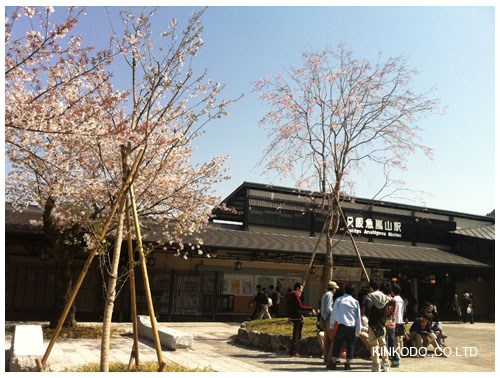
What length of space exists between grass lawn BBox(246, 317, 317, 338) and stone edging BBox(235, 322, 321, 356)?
207 mm

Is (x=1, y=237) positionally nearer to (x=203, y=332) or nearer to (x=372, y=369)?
(x=372, y=369)

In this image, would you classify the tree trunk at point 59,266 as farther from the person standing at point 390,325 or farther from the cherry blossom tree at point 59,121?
the person standing at point 390,325

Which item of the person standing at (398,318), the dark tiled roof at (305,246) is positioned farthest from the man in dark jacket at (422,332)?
the dark tiled roof at (305,246)

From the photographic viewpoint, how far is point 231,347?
37.7 ft

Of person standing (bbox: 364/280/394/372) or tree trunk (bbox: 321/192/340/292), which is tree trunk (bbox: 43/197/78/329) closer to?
tree trunk (bbox: 321/192/340/292)

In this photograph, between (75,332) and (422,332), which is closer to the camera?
(422,332)

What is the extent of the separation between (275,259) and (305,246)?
5.88 feet

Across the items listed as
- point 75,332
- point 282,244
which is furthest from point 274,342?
point 282,244

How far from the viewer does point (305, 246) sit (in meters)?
21.7

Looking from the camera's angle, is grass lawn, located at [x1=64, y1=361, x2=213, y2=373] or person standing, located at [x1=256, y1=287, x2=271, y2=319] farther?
person standing, located at [x1=256, y1=287, x2=271, y2=319]

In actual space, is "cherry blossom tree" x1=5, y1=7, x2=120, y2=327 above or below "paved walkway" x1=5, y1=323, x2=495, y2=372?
above

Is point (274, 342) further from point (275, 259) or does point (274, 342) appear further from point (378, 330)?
point (275, 259)

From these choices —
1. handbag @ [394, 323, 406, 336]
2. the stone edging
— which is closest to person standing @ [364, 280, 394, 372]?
handbag @ [394, 323, 406, 336]

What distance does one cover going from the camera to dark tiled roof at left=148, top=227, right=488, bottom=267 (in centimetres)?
1969
